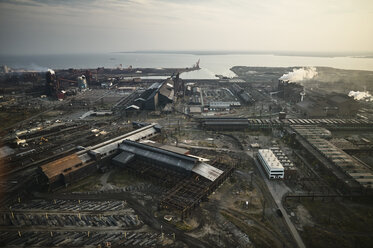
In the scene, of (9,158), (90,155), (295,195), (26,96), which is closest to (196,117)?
(90,155)

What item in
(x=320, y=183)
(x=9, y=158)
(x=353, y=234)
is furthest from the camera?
(x=9, y=158)

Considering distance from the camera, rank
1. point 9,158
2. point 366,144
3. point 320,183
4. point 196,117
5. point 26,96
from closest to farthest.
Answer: point 320,183, point 9,158, point 366,144, point 196,117, point 26,96

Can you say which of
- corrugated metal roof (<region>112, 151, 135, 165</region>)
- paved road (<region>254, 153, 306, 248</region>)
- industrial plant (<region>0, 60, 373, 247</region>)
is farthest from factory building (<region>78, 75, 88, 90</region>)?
paved road (<region>254, 153, 306, 248</region>)

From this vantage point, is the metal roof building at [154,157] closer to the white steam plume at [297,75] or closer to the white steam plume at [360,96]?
the white steam plume at [360,96]

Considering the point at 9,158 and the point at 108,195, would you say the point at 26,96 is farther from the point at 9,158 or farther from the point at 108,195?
the point at 108,195

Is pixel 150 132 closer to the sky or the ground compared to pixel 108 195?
closer to the sky

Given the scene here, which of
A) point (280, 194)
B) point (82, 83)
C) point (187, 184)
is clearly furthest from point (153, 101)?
point (82, 83)

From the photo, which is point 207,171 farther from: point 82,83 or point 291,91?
point 82,83
